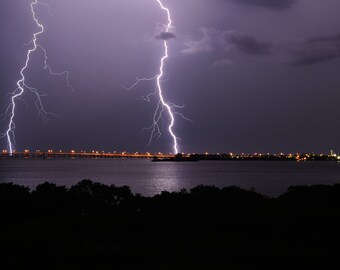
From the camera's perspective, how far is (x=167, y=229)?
12477mm

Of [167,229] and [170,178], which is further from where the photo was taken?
[170,178]

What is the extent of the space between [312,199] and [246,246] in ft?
19.0

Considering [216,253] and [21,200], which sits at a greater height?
[21,200]

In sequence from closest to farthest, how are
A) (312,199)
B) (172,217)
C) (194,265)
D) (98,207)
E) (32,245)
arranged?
(32,245), (194,265), (172,217), (98,207), (312,199)

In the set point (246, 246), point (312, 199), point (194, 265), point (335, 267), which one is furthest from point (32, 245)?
point (312, 199)

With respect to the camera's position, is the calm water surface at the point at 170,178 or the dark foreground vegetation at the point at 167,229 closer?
the dark foreground vegetation at the point at 167,229

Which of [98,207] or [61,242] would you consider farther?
[98,207]

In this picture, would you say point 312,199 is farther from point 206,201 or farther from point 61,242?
point 61,242

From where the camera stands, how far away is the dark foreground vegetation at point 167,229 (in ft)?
30.1

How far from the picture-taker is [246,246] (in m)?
11.0

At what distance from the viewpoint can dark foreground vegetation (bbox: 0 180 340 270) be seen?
361 inches

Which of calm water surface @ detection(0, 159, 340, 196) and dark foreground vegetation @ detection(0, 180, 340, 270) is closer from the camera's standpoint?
→ dark foreground vegetation @ detection(0, 180, 340, 270)

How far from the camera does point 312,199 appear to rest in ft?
52.1

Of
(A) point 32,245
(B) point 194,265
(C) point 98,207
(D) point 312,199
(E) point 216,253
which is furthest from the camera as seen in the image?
(D) point 312,199
